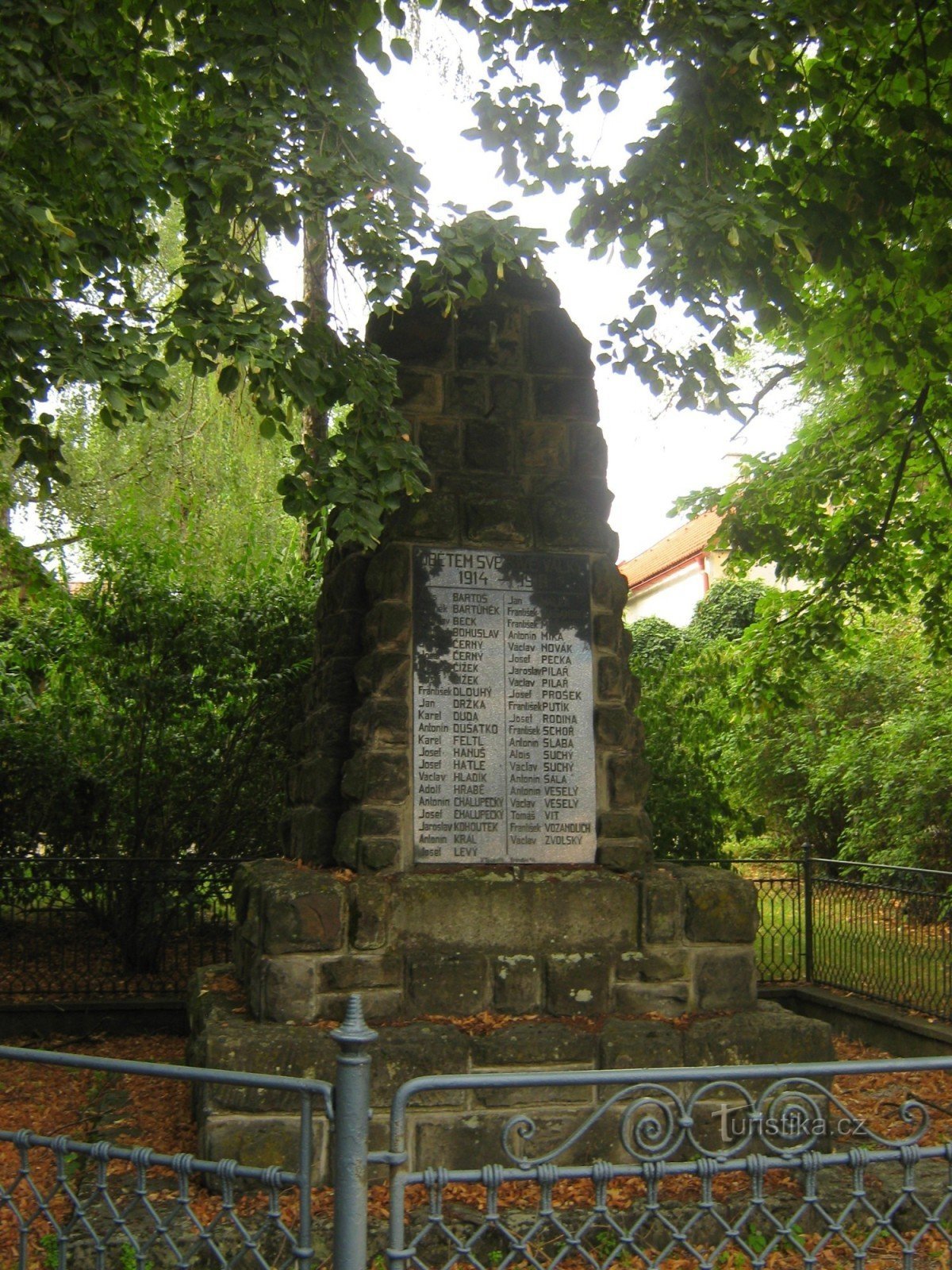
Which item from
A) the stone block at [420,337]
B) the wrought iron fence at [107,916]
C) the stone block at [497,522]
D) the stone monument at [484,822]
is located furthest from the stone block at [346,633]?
the wrought iron fence at [107,916]

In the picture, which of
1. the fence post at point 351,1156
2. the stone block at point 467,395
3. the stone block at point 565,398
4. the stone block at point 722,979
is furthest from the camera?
the stone block at point 565,398

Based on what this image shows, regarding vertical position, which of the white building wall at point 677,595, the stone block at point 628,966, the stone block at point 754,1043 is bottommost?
the stone block at point 754,1043

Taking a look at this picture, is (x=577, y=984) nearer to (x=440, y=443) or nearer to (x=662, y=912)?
(x=662, y=912)

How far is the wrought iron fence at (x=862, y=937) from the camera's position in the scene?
8336 millimetres

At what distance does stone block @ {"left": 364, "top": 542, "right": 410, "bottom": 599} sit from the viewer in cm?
577

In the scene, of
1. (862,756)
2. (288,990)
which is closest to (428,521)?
(288,990)

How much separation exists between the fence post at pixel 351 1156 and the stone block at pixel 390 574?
121 inches

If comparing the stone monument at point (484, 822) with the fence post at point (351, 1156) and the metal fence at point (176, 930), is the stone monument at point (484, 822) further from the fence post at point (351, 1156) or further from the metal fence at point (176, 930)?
the metal fence at point (176, 930)

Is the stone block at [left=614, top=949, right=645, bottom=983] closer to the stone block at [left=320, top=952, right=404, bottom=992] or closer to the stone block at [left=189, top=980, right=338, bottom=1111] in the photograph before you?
the stone block at [left=320, top=952, right=404, bottom=992]

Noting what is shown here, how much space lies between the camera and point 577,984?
5492mm

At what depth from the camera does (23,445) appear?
538 centimetres

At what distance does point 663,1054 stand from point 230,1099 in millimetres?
1893

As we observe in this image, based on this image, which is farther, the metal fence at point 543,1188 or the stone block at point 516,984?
the stone block at point 516,984

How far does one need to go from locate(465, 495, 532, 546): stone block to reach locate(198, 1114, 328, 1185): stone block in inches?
111
